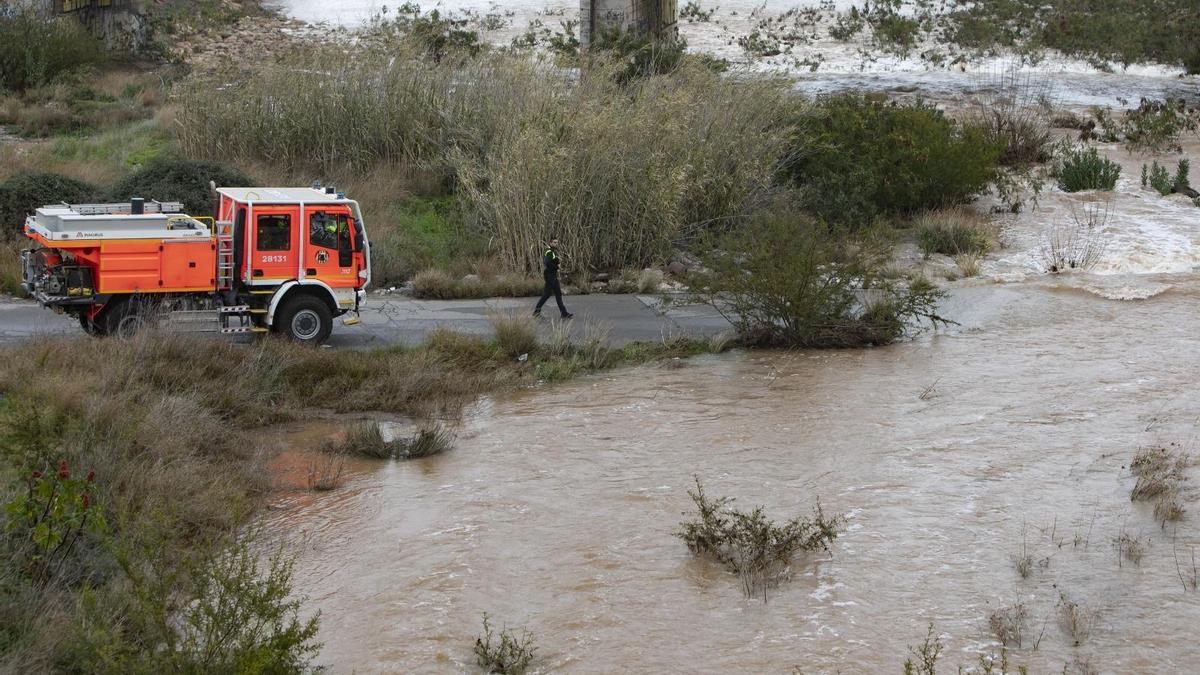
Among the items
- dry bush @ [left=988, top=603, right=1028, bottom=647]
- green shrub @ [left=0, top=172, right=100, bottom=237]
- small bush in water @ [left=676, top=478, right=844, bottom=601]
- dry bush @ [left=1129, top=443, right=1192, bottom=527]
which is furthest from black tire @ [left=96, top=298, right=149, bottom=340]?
dry bush @ [left=1129, top=443, right=1192, bottom=527]

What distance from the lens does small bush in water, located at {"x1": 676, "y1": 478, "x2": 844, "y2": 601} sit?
10.4m

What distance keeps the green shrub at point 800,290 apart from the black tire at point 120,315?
753 centimetres

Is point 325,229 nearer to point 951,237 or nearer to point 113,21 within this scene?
point 951,237

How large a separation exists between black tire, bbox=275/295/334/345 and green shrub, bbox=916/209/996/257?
11.5 metres

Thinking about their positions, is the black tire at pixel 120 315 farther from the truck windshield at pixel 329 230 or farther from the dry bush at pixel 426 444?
the dry bush at pixel 426 444

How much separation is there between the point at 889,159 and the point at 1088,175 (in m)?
5.41

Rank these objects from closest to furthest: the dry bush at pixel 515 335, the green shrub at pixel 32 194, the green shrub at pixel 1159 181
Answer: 1. the dry bush at pixel 515 335
2. the green shrub at pixel 32 194
3. the green shrub at pixel 1159 181

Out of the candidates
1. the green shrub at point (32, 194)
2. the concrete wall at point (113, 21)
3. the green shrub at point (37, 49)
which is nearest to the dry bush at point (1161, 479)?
the green shrub at point (32, 194)

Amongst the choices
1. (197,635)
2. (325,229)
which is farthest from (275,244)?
(197,635)

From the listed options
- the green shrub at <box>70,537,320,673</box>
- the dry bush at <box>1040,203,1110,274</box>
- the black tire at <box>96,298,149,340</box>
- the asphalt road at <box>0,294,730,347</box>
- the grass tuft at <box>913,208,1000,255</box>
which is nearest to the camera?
the green shrub at <box>70,537,320,673</box>

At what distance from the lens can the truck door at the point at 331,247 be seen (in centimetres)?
1659

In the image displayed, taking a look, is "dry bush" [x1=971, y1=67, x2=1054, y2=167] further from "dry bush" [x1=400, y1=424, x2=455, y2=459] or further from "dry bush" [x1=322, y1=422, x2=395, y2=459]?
"dry bush" [x1=322, y1=422, x2=395, y2=459]

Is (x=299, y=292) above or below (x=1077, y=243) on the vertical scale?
below

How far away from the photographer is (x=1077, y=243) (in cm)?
2386
